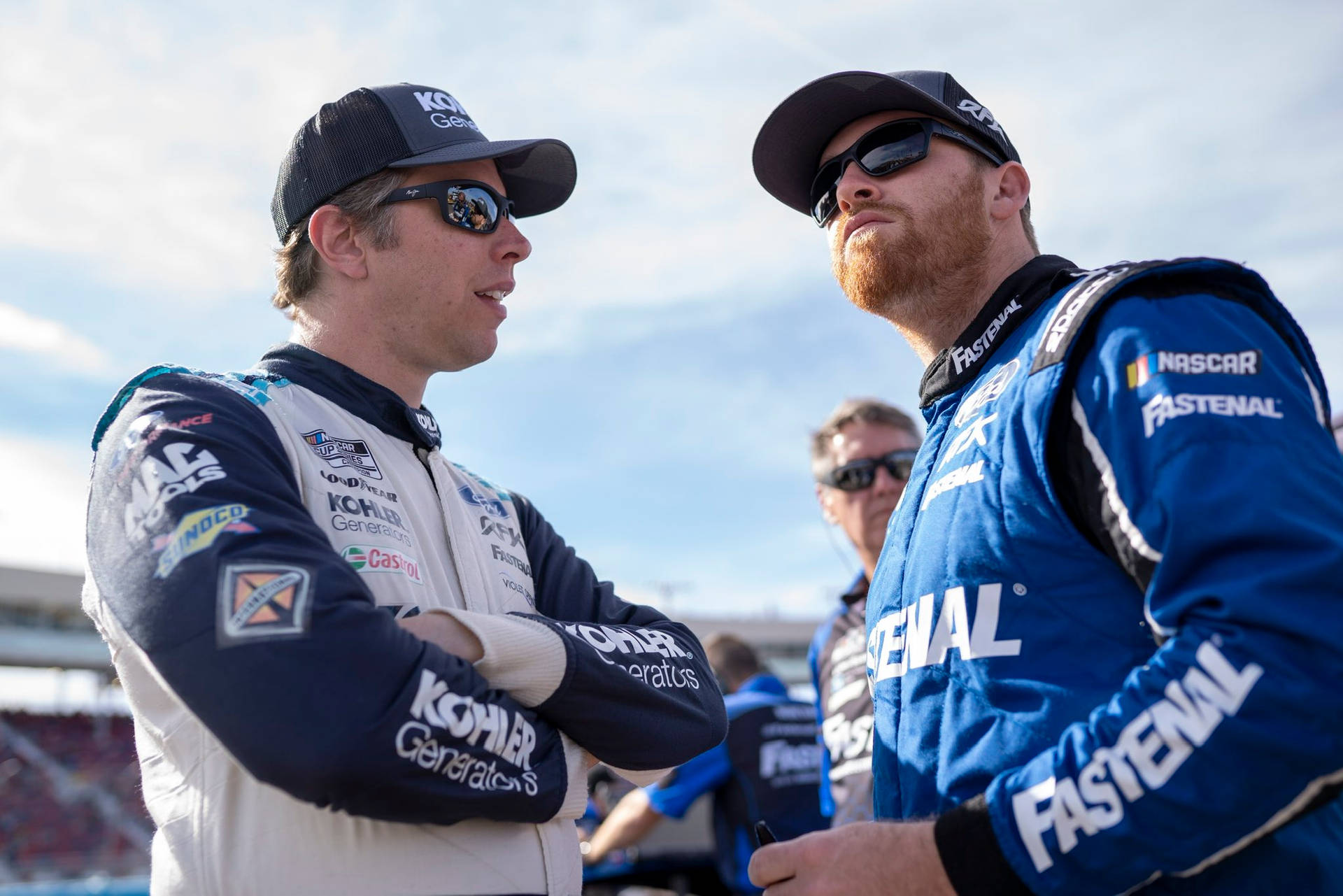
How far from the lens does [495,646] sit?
186 centimetres

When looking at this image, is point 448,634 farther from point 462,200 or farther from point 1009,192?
point 1009,192

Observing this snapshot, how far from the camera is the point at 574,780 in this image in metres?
1.95

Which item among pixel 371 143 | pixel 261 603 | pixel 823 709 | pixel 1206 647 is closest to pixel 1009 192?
pixel 1206 647

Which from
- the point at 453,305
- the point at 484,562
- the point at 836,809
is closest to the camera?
the point at 484,562

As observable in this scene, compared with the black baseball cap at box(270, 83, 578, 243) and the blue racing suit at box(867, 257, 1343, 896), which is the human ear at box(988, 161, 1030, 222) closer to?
the blue racing suit at box(867, 257, 1343, 896)

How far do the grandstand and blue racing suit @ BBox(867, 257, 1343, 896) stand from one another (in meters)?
22.1

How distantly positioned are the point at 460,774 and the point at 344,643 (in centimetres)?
29

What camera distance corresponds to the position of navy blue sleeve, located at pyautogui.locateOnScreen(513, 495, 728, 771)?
1.96m

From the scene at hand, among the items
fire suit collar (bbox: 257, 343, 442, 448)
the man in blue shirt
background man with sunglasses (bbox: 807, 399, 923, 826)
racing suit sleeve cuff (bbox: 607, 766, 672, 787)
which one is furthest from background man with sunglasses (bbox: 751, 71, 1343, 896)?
the man in blue shirt

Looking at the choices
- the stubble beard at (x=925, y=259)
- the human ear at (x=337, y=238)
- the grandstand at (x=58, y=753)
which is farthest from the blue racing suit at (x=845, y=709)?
the grandstand at (x=58, y=753)

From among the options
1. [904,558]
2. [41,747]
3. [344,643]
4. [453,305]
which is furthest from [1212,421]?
[41,747]

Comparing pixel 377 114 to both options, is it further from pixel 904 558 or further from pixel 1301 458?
pixel 1301 458

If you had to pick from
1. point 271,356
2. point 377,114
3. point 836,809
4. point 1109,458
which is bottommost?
point 836,809

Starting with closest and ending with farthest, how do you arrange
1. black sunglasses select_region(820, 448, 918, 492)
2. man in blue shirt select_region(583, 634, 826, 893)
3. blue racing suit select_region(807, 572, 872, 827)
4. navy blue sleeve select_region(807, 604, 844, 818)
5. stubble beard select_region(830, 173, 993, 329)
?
stubble beard select_region(830, 173, 993, 329)
blue racing suit select_region(807, 572, 872, 827)
navy blue sleeve select_region(807, 604, 844, 818)
black sunglasses select_region(820, 448, 918, 492)
man in blue shirt select_region(583, 634, 826, 893)
